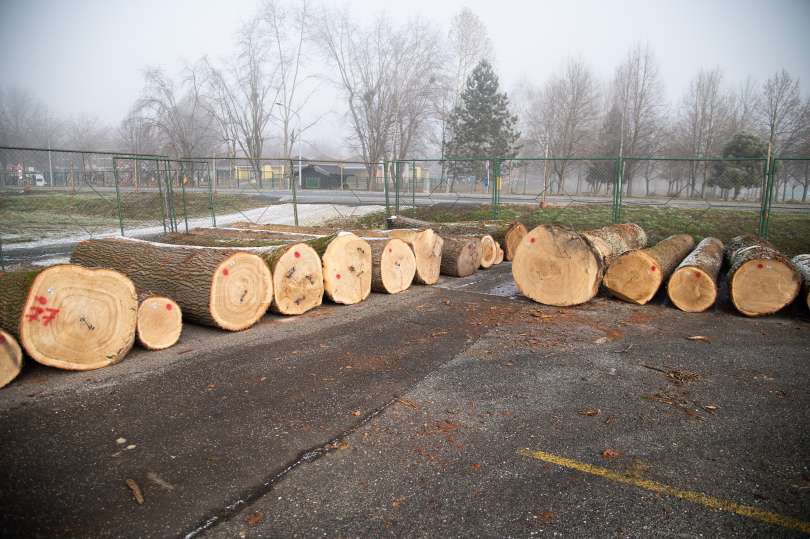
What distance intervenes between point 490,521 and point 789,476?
1918 mm

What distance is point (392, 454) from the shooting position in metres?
3.12

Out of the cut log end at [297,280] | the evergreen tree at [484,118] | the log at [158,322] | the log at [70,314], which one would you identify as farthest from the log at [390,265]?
the evergreen tree at [484,118]

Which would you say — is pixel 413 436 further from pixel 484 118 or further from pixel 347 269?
pixel 484 118

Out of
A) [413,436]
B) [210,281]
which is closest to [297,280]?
[210,281]

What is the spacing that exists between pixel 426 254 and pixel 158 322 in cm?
445

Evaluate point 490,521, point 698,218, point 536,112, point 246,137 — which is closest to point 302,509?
point 490,521

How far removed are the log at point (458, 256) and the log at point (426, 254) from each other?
0.38 meters

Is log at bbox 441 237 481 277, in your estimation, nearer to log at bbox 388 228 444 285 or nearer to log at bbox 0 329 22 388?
log at bbox 388 228 444 285

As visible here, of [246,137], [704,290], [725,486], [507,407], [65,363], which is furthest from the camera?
[246,137]

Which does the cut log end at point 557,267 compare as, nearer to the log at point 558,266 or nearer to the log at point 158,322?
the log at point 558,266

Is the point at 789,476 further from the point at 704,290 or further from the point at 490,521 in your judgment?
the point at 704,290

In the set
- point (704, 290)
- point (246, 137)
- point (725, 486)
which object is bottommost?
point (725, 486)

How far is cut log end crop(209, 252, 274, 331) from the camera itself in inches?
211

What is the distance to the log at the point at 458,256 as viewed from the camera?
883cm
